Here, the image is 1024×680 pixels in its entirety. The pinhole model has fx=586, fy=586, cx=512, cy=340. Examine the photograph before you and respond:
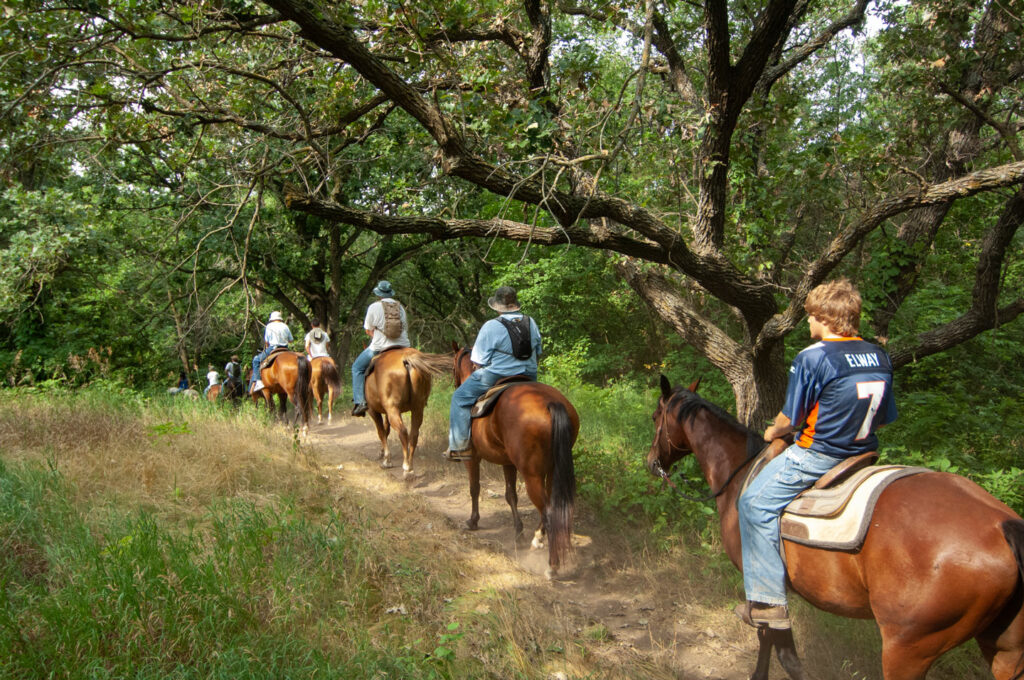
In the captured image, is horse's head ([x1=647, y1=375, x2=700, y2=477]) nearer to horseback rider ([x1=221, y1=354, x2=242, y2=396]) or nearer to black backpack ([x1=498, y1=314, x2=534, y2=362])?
black backpack ([x1=498, y1=314, x2=534, y2=362])

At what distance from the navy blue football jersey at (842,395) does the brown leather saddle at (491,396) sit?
3153mm

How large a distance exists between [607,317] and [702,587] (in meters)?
12.6

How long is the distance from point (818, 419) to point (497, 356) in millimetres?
3445

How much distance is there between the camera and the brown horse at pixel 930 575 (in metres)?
2.68

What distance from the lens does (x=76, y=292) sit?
15.7m

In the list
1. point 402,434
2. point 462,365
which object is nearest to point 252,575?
point 462,365

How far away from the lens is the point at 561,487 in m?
5.23

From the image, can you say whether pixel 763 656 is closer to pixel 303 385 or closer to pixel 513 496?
pixel 513 496

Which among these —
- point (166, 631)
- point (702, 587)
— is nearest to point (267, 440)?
point (166, 631)

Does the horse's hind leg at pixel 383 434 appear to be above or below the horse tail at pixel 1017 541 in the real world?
below

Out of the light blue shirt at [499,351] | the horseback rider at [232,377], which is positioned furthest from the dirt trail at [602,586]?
the horseback rider at [232,377]

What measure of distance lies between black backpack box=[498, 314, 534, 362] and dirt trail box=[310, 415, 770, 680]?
2058 mm

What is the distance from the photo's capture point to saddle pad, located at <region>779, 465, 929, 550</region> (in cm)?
310

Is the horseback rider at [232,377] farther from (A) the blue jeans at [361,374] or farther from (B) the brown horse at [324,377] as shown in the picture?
(A) the blue jeans at [361,374]
